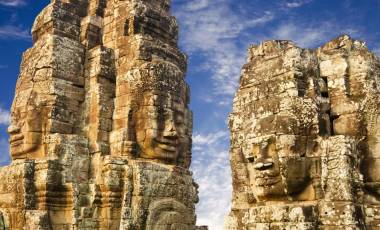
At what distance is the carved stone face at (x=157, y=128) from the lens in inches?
643

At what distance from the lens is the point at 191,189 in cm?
1672

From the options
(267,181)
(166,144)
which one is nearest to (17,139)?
(166,144)

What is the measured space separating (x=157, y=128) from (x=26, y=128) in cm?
434

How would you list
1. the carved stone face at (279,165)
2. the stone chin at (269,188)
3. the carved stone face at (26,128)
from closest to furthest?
the carved stone face at (279,165) → the stone chin at (269,188) → the carved stone face at (26,128)

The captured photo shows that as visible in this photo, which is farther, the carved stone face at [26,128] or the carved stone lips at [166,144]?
the carved stone face at [26,128]

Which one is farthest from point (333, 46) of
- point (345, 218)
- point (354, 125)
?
point (345, 218)

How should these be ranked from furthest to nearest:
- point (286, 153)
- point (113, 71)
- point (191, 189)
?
point (113, 71) < point (191, 189) < point (286, 153)

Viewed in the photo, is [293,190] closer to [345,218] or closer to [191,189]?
[345,218]

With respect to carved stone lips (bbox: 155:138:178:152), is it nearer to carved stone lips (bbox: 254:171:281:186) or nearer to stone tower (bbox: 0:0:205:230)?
stone tower (bbox: 0:0:205:230)

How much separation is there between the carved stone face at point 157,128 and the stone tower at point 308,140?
25.9ft

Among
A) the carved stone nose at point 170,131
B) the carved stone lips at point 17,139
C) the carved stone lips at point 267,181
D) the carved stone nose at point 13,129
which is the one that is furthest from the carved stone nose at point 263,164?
the carved stone nose at point 13,129

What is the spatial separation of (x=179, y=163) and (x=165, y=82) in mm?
2790

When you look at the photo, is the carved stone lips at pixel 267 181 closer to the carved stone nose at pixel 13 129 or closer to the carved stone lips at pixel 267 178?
the carved stone lips at pixel 267 178

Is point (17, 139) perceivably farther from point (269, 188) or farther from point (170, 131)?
point (269, 188)
